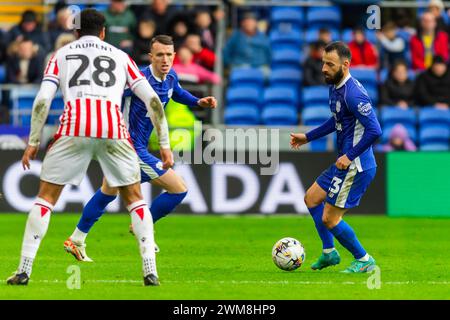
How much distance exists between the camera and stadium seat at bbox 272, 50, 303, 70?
2156 cm

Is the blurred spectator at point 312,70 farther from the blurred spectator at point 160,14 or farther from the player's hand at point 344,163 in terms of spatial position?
the player's hand at point 344,163

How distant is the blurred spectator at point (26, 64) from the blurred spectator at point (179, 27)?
2314mm

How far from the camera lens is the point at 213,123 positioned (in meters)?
20.2

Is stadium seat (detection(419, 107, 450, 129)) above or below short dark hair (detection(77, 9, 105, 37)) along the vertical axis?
below

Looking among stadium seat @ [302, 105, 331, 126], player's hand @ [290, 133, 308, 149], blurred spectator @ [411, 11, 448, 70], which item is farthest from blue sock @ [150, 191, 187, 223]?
blurred spectator @ [411, 11, 448, 70]

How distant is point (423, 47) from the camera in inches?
847

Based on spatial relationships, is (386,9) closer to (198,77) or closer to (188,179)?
(198,77)

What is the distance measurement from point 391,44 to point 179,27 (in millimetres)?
3877

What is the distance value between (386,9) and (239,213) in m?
5.78

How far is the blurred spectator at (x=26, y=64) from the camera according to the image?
67.1 feet

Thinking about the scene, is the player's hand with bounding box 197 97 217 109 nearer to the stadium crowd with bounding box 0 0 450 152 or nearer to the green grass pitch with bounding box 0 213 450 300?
the green grass pitch with bounding box 0 213 450 300

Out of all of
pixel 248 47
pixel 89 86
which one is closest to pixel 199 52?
pixel 248 47

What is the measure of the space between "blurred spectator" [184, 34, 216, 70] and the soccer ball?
971cm
